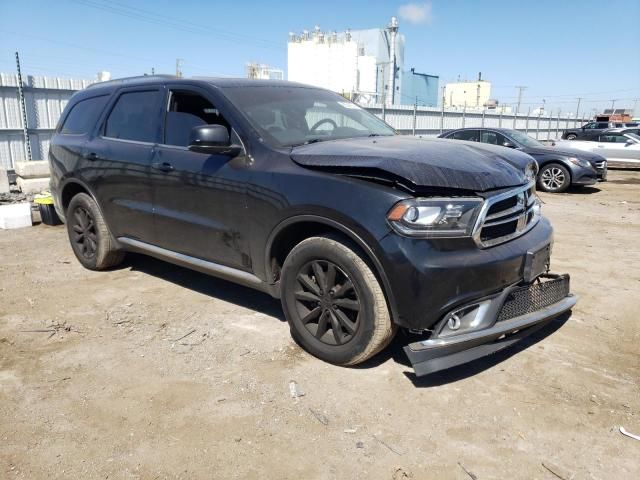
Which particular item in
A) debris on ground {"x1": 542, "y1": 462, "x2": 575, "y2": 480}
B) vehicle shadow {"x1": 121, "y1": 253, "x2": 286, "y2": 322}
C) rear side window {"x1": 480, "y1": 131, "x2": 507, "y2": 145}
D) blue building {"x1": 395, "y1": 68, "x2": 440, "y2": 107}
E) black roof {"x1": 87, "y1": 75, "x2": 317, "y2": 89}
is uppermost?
blue building {"x1": 395, "y1": 68, "x2": 440, "y2": 107}

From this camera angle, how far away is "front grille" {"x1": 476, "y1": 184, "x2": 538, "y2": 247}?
2889 mm

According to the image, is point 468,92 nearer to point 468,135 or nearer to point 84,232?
point 468,135

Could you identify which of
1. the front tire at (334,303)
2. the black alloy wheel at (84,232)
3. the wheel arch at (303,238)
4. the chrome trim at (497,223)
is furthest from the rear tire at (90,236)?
the chrome trim at (497,223)

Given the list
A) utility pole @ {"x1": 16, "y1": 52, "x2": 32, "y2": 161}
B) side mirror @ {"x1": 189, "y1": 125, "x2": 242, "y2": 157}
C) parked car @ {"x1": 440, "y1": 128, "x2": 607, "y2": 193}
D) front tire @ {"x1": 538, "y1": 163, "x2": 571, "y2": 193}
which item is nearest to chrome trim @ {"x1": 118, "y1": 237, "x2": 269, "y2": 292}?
side mirror @ {"x1": 189, "y1": 125, "x2": 242, "y2": 157}

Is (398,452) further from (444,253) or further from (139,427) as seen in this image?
(139,427)

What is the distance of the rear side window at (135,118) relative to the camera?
4293 millimetres

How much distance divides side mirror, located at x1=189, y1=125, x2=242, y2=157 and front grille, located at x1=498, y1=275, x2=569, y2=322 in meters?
1.99

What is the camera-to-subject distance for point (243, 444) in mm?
2549

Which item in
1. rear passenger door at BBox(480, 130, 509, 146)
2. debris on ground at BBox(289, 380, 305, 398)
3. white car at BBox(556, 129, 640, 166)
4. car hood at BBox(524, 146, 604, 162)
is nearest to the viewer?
debris on ground at BBox(289, 380, 305, 398)

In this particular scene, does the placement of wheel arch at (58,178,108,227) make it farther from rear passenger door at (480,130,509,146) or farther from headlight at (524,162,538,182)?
rear passenger door at (480,130,509,146)

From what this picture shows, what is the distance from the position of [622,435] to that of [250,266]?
7.83 ft

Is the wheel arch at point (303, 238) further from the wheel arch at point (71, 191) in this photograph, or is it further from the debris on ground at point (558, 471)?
the wheel arch at point (71, 191)

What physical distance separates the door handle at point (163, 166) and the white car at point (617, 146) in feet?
50.1

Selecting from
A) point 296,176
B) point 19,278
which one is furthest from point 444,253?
point 19,278
